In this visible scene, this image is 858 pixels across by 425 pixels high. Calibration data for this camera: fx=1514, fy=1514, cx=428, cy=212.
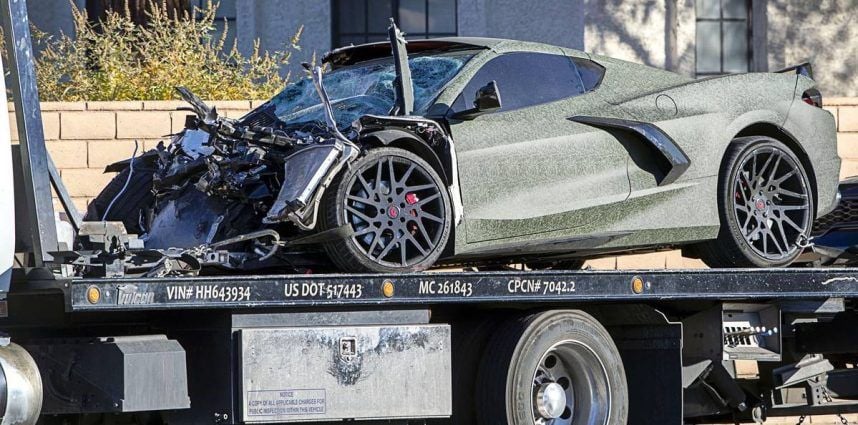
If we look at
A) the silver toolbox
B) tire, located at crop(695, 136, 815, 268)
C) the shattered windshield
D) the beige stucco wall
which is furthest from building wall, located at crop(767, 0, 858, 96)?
the silver toolbox

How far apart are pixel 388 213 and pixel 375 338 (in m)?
0.62

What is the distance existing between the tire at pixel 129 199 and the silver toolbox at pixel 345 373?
1431 mm

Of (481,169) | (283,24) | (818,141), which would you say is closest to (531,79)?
(481,169)

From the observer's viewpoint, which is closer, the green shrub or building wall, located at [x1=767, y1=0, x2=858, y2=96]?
the green shrub

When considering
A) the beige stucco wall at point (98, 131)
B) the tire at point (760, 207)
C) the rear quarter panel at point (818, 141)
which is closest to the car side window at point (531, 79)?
the tire at point (760, 207)

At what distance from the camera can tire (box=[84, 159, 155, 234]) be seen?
8.13 metres

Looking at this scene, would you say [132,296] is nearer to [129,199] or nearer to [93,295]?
[93,295]

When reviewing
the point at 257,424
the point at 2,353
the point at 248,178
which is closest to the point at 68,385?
the point at 2,353

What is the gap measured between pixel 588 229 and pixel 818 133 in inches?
78.6

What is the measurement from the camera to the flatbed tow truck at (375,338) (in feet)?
21.7

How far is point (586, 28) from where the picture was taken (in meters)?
16.2

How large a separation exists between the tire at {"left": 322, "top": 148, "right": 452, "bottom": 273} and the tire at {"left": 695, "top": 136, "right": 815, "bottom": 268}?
2.11 metres

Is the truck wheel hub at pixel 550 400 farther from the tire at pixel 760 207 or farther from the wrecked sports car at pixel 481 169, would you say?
the tire at pixel 760 207

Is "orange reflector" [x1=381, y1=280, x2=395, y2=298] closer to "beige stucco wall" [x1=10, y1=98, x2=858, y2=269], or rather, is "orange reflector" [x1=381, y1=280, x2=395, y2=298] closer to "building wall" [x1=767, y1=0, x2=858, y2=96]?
"beige stucco wall" [x1=10, y1=98, x2=858, y2=269]
